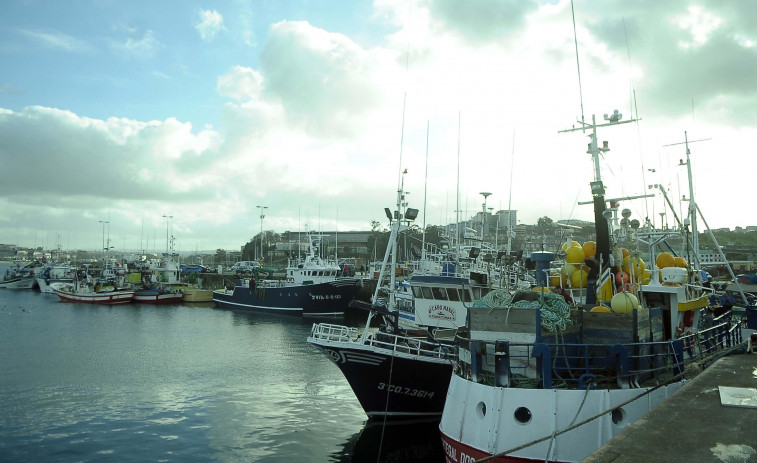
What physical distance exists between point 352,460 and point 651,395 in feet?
32.4

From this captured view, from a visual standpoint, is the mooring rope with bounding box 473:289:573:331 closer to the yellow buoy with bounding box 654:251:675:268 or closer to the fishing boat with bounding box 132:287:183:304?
the yellow buoy with bounding box 654:251:675:268

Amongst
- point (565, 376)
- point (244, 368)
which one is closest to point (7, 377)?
point (244, 368)

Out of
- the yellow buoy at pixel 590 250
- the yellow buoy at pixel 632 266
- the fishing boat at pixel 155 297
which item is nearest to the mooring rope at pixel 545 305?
the yellow buoy at pixel 632 266

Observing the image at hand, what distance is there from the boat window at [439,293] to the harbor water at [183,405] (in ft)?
17.2

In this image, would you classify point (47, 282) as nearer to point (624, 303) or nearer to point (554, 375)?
point (554, 375)

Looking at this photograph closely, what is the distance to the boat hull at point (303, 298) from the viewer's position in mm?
62969

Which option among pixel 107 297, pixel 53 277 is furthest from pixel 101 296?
pixel 53 277

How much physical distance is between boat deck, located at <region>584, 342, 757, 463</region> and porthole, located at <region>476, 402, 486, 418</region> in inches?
155

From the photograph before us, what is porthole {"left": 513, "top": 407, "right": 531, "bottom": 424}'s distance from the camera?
1206 centimetres

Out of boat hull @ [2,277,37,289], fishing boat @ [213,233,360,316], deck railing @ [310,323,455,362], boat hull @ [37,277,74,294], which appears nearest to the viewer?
deck railing @ [310,323,455,362]

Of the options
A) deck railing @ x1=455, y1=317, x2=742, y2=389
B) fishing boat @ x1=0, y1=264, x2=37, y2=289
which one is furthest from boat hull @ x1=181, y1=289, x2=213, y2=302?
deck railing @ x1=455, y1=317, x2=742, y2=389

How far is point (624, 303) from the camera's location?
1362cm

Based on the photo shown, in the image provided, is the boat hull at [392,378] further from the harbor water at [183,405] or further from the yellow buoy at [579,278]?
the yellow buoy at [579,278]

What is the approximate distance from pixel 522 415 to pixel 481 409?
3.35 feet
